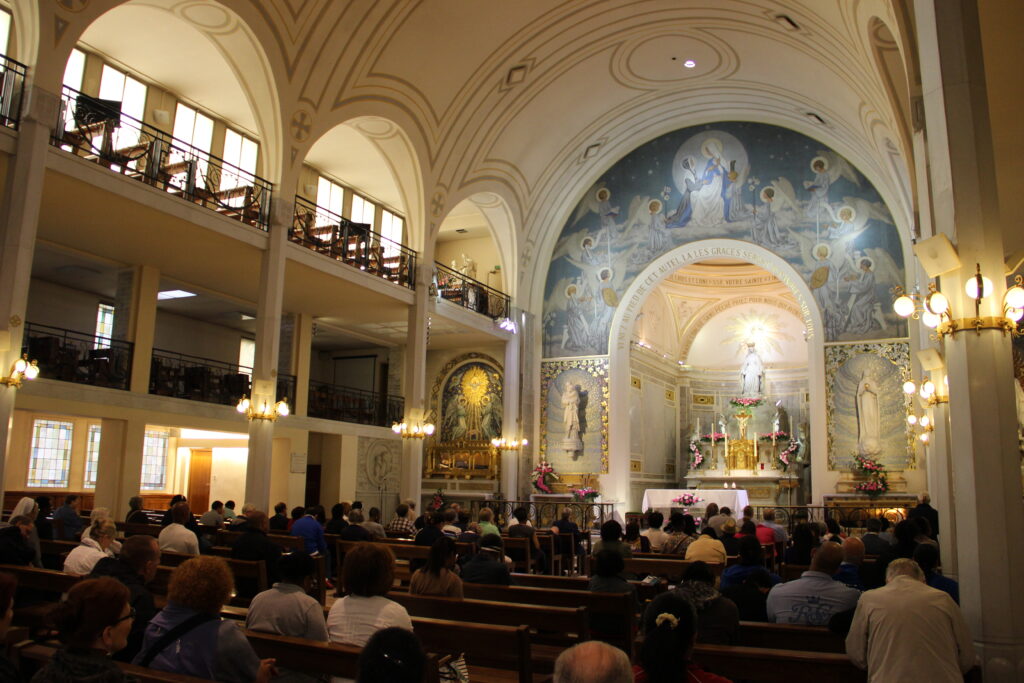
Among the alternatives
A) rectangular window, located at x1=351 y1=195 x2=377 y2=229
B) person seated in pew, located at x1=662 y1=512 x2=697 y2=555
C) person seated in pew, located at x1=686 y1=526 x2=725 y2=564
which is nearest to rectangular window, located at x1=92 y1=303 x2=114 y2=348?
rectangular window, located at x1=351 y1=195 x2=377 y2=229

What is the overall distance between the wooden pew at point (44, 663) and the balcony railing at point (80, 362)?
1073 cm

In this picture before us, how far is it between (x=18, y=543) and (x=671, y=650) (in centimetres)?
624

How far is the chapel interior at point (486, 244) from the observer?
38.1 feet

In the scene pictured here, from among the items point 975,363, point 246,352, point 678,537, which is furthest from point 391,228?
point 975,363

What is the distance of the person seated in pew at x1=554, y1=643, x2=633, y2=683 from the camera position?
7.52 ft

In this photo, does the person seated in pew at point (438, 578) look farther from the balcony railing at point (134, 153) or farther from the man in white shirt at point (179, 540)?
the balcony railing at point (134, 153)

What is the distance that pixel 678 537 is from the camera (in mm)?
9766

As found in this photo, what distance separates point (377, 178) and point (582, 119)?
5350mm

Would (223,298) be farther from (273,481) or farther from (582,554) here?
(582,554)

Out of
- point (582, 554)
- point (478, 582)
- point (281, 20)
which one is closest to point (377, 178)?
point (281, 20)

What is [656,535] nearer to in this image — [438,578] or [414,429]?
[438,578]

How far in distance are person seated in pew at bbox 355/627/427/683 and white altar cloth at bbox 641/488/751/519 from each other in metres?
18.3

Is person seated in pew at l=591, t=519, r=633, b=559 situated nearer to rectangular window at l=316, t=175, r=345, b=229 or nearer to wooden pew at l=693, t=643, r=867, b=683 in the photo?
wooden pew at l=693, t=643, r=867, b=683

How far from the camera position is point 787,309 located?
2577 cm
